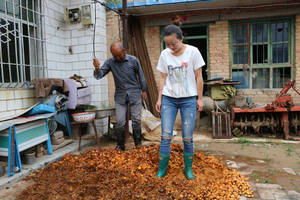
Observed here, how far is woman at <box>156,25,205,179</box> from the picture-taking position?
10.5 feet

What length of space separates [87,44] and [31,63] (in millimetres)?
1474

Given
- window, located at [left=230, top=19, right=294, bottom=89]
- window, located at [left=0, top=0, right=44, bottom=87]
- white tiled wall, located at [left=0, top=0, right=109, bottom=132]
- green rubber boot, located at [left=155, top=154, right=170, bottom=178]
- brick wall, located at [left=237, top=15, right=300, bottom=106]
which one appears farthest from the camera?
window, located at [left=230, top=19, right=294, bottom=89]

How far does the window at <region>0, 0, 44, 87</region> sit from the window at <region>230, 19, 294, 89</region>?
4.94 meters

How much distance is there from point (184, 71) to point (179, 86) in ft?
0.66

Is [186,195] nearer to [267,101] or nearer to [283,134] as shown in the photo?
[283,134]

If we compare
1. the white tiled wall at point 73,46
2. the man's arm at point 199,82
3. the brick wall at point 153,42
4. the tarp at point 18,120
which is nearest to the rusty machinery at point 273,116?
the brick wall at point 153,42

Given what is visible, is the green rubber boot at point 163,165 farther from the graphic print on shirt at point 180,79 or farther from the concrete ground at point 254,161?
the concrete ground at point 254,161

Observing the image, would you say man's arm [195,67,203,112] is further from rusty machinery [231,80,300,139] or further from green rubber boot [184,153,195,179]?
rusty machinery [231,80,300,139]

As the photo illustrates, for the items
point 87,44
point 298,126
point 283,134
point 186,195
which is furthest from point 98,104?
point 298,126

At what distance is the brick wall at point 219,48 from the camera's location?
267 inches

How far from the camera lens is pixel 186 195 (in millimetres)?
2924

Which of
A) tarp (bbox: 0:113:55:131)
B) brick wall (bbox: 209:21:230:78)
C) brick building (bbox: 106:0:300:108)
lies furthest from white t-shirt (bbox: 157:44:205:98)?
brick wall (bbox: 209:21:230:78)

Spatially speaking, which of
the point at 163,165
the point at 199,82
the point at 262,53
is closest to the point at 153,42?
the point at 262,53

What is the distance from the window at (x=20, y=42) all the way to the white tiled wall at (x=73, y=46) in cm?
28
